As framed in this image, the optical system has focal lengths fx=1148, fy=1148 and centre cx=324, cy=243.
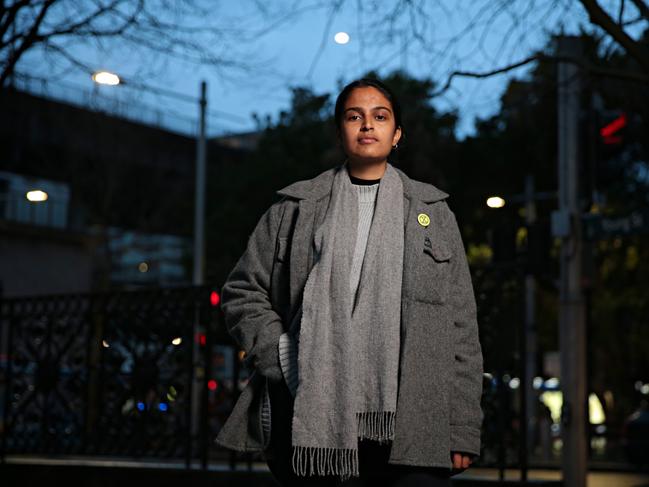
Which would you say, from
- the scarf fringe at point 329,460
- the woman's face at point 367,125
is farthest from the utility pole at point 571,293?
the scarf fringe at point 329,460

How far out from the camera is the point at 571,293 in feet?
38.4

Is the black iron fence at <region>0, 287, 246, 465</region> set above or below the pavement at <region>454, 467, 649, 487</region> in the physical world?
above

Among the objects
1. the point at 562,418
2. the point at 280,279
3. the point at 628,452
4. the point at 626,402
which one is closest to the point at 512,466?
the point at 562,418

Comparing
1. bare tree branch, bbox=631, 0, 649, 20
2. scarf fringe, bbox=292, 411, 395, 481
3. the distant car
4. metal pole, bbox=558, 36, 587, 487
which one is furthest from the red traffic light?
the distant car

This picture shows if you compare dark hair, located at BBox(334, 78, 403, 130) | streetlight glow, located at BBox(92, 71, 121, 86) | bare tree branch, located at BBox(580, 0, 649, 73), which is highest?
streetlight glow, located at BBox(92, 71, 121, 86)

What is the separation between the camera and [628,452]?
20.7 metres

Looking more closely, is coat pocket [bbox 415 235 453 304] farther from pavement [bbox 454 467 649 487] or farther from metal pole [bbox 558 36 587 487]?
pavement [bbox 454 467 649 487]

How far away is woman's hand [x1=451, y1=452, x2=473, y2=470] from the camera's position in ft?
11.0

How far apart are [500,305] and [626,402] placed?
31203 millimetres

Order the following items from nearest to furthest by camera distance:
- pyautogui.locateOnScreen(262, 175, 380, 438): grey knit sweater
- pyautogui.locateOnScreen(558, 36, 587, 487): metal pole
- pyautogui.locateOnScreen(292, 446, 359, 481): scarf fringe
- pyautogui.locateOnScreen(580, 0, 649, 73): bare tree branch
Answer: pyautogui.locateOnScreen(292, 446, 359, 481): scarf fringe < pyautogui.locateOnScreen(262, 175, 380, 438): grey knit sweater < pyautogui.locateOnScreen(580, 0, 649, 73): bare tree branch < pyautogui.locateOnScreen(558, 36, 587, 487): metal pole

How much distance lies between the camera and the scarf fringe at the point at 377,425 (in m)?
3.23

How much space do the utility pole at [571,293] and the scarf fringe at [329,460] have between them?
318 inches

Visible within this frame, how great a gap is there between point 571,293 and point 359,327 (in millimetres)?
8745

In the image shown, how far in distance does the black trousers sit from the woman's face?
0.76m
